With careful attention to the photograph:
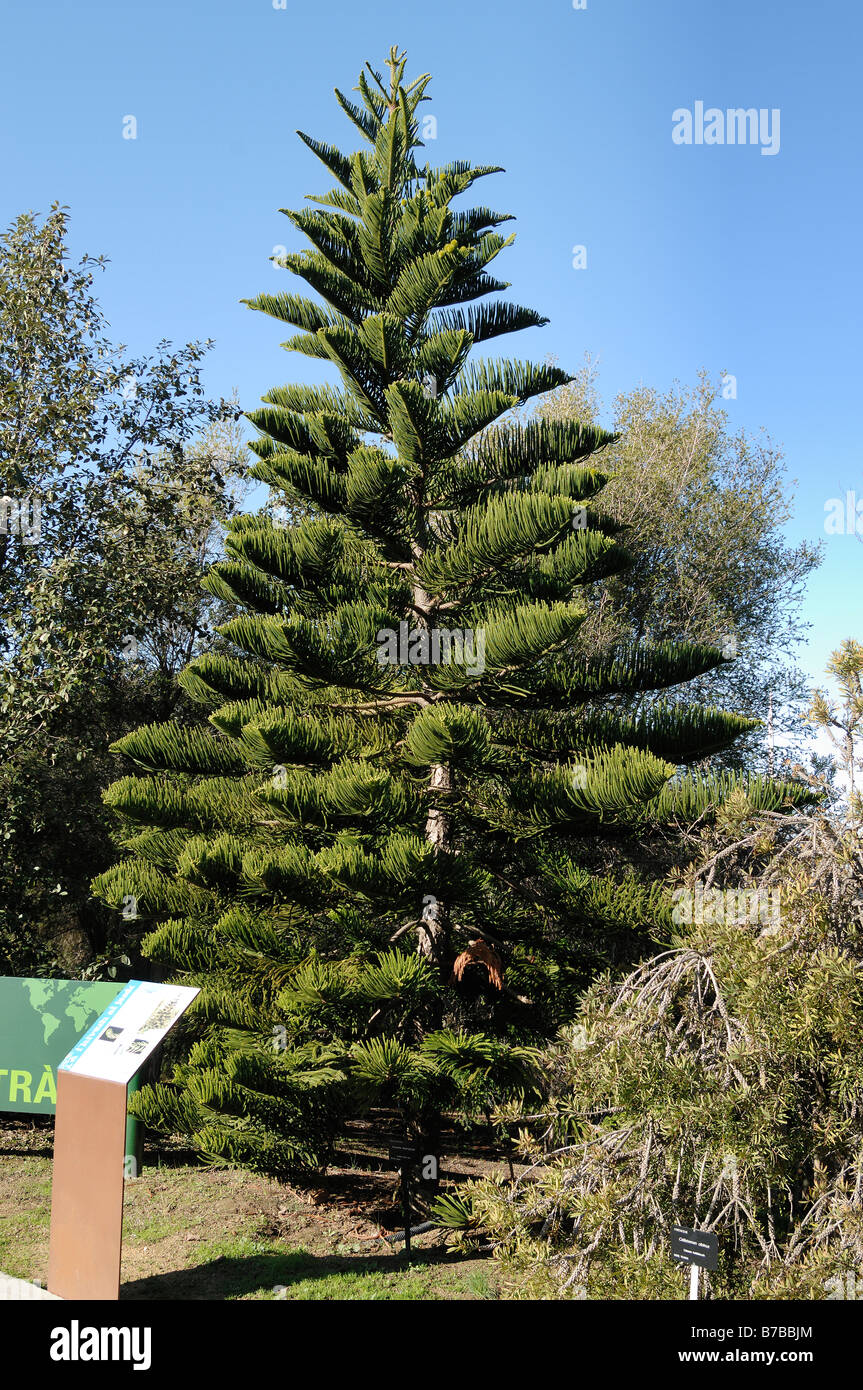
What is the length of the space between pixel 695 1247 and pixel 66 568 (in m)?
7.17

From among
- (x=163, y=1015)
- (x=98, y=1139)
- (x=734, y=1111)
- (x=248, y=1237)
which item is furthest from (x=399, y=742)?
(x=734, y=1111)

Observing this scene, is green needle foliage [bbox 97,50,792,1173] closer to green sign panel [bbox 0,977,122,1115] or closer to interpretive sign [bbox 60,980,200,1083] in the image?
interpretive sign [bbox 60,980,200,1083]

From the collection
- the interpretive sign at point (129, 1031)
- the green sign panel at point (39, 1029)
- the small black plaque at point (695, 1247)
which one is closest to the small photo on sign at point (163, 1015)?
the interpretive sign at point (129, 1031)

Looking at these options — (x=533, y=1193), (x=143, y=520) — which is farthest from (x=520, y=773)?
(x=143, y=520)

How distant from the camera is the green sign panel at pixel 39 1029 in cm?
757

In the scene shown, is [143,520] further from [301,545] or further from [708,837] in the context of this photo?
[708,837]

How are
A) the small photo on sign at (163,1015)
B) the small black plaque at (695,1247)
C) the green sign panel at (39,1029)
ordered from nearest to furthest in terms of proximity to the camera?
the small black plaque at (695,1247)
the small photo on sign at (163,1015)
the green sign panel at (39,1029)

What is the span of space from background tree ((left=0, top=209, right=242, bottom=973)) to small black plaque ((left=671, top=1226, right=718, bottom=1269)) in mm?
6228

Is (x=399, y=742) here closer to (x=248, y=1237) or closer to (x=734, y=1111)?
(x=248, y=1237)

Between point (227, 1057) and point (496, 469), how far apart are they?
4.11 metres

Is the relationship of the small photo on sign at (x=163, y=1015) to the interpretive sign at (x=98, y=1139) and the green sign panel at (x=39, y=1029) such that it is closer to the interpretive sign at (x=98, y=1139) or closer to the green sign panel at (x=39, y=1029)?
the interpretive sign at (x=98, y=1139)

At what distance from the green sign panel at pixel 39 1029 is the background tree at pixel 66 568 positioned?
3.96 ft

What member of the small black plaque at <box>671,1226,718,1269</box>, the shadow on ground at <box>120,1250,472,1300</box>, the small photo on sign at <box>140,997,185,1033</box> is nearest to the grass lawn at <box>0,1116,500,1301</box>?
the shadow on ground at <box>120,1250,472,1300</box>

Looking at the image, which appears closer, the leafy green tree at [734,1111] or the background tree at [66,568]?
the leafy green tree at [734,1111]
